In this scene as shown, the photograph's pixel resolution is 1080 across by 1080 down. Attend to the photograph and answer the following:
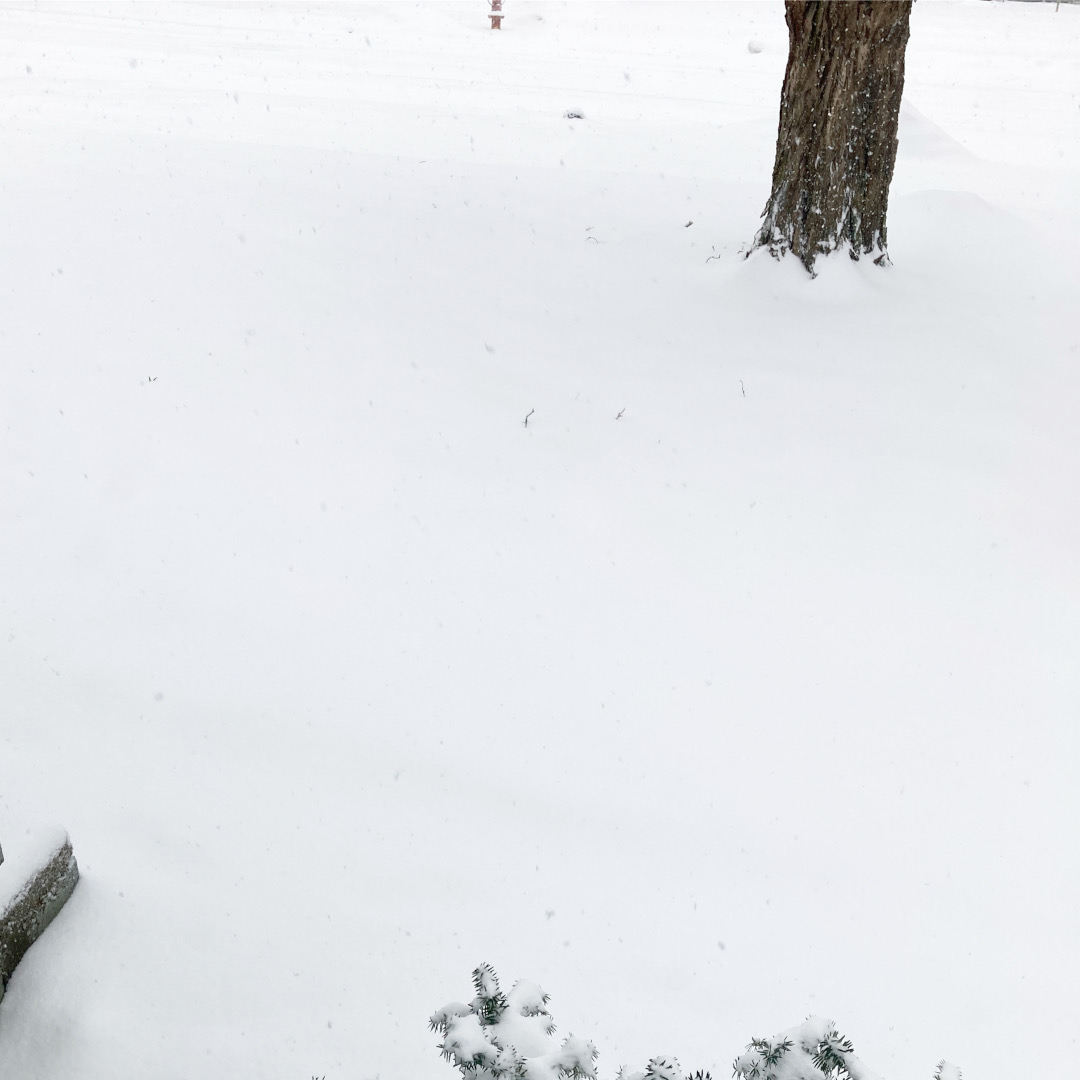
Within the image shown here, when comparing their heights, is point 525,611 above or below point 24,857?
above

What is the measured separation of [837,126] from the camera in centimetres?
609

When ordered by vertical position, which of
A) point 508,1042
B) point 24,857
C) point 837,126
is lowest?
point 508,1042

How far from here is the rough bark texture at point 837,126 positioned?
19.4 ft

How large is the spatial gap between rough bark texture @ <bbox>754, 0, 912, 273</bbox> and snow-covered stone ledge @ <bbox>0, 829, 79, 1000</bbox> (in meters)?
5.47

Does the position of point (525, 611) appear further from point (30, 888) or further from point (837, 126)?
point (837, 126)

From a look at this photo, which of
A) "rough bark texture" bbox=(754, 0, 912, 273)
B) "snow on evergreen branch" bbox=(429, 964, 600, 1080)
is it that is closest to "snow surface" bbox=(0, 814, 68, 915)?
"snow on evergreen branch" bbox=(429, 964, 600, 1080)

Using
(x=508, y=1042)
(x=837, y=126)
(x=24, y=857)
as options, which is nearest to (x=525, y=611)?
(x=24, y=857)

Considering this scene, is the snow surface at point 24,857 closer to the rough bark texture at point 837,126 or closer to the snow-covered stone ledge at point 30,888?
the snow-covered stone ledge at point 30,888

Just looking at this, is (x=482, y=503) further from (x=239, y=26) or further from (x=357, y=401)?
(x=239, y=26)

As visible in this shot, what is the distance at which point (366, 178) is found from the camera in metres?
8.08

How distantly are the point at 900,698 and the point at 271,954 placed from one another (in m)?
2.58

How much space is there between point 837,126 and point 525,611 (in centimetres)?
390

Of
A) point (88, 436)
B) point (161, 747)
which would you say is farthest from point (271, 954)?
point (88, 436)

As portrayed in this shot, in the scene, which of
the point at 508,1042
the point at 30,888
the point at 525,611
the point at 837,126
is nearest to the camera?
the point at 508,1042
